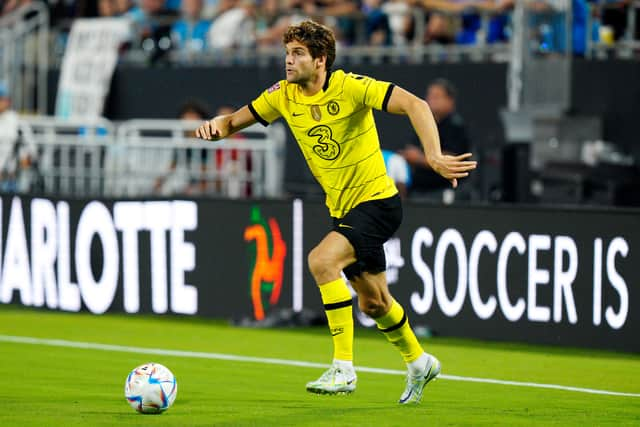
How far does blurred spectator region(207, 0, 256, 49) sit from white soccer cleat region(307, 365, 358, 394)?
11710mm

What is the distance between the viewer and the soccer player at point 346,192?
858cm

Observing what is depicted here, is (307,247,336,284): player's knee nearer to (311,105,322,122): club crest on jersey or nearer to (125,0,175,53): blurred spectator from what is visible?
(311,105,322,122): club crest on jersey

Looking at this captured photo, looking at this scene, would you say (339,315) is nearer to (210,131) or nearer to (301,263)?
(210,131)

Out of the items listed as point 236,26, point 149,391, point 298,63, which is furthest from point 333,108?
point 236,26

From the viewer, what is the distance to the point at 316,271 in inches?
337

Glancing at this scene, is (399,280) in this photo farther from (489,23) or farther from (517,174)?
(489,23)

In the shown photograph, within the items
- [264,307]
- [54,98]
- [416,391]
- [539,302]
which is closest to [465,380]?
[416,391]

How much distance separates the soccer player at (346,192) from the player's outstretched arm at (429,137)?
0.17 ft

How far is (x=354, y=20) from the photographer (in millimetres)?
18797

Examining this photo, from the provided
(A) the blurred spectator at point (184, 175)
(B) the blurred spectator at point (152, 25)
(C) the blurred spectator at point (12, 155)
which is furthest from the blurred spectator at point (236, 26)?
(A) the blurred spectator at point (184, 175)

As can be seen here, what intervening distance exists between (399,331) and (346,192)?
3.09 ft

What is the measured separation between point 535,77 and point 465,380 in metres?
7.05

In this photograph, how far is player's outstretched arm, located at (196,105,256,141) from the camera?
29.5ft

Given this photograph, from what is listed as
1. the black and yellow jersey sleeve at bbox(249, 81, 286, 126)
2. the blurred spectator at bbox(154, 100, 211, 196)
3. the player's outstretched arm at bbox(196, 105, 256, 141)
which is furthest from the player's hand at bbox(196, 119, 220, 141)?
the blurred spectator at bbox(154, 100, 211, 196)
